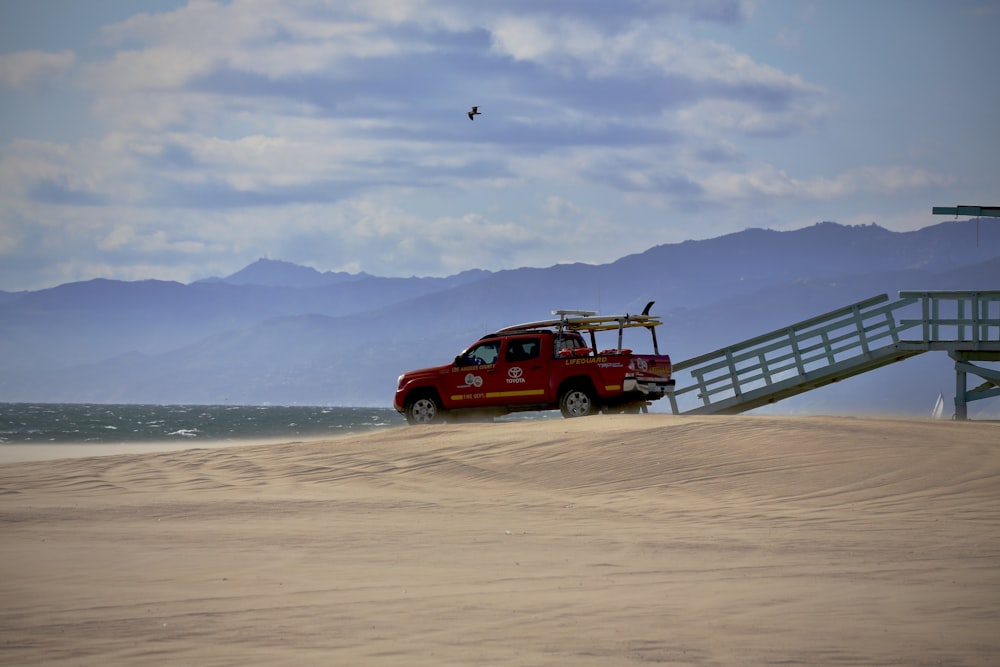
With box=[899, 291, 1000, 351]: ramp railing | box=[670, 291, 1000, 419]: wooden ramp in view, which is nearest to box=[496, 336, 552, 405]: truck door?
box=[670, 291, 1000, 419]: wooden ramp

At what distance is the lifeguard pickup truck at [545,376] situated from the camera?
23516mm

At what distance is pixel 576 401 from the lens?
24.1 meters

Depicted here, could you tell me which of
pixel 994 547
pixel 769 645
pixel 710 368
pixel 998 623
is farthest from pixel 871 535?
pixel 710 368

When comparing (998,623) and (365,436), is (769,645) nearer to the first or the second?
(998,623)

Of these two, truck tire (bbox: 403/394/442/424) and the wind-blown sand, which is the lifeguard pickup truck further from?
the wind-blown sand

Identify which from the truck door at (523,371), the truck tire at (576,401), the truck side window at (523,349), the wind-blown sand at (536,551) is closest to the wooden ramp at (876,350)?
the truck tire at (576,401)

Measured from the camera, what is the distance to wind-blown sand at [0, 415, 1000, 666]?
25.1ft

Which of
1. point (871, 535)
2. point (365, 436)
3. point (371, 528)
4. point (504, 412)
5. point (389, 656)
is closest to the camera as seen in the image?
point (389, 656)

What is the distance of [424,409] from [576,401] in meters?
3.43

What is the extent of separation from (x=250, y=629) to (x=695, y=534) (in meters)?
5.79

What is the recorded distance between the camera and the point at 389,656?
730 cm

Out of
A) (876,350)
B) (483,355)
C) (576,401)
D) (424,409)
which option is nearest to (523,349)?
(483,355)

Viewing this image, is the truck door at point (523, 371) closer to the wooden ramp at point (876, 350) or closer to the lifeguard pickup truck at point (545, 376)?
the lifeguard pickup truck at point (545, 376)

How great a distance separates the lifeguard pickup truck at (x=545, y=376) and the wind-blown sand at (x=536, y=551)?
2.56 metres
